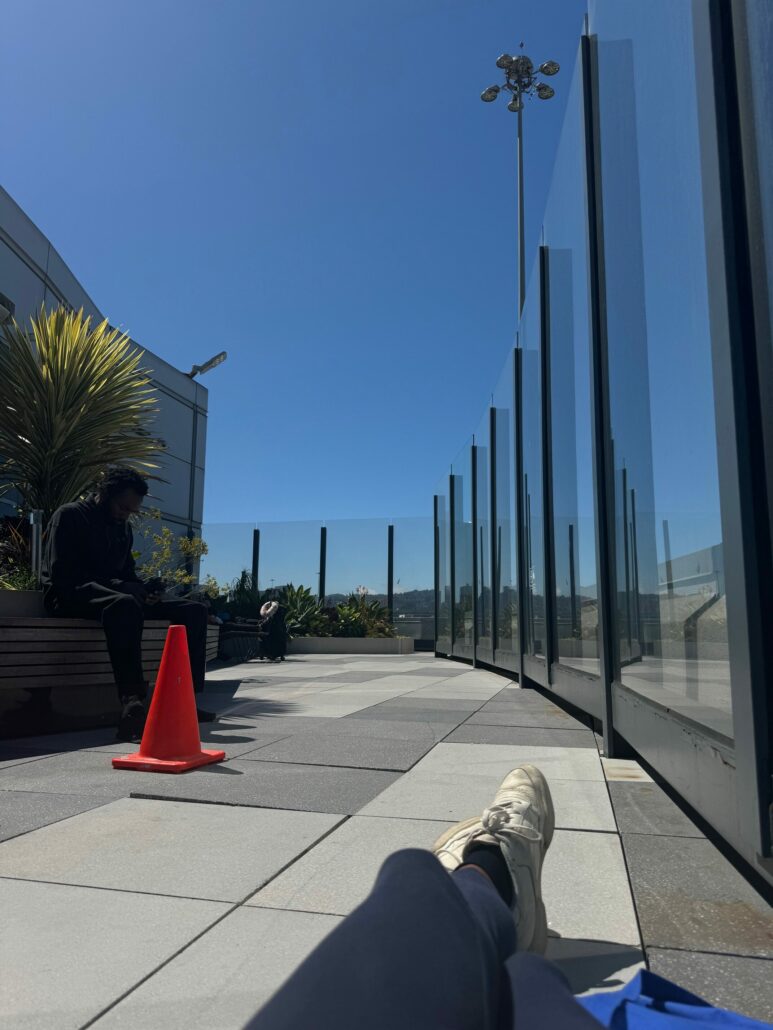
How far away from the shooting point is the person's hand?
180 inches

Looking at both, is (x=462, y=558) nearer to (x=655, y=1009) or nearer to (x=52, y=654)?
(x=52, y=654)

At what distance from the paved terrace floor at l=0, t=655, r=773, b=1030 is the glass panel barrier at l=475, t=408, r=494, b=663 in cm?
634

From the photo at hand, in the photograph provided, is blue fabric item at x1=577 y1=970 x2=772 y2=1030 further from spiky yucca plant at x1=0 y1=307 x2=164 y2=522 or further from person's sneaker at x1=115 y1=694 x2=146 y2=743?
spiky yucca plant at x1=0 y1=307 x2=164 y2=522

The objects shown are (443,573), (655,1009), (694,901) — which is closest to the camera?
(655,1009)

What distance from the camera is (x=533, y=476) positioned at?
269 inches

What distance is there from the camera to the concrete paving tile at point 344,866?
1778mm

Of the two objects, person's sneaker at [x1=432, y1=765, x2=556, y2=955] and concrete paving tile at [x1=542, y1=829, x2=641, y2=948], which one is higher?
person's sneaker at [x1=432, y1=765, x2=556, y2=955]

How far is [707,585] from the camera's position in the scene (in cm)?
230

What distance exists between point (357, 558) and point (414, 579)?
1.79 meters

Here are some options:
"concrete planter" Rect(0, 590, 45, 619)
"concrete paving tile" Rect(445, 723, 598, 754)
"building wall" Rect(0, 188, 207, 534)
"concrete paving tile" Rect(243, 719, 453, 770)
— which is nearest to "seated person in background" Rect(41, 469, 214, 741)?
"concrete planter" Rect(0, 590, 45, 619)

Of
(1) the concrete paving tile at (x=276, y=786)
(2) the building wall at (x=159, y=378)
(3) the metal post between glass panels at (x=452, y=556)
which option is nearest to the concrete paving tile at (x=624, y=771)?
(1) the concrete paving tile at (x=276, y=786)

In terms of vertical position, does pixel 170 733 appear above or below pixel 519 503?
below

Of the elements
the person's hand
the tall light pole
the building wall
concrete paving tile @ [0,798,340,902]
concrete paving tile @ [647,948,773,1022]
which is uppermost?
the tall light pole

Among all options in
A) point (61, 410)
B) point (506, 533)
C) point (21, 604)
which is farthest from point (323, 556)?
point (21, 604)
